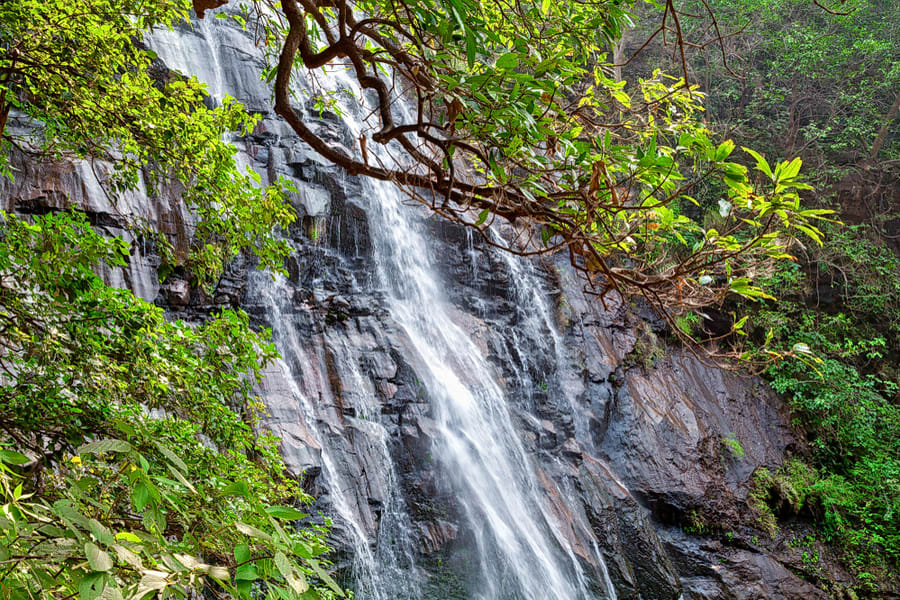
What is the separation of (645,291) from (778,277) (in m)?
11.6

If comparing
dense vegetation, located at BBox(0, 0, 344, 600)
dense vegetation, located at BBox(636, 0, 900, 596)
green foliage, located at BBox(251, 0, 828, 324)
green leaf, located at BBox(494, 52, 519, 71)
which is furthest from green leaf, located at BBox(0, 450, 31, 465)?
dense vegetation, located at BBox(636, 0, 900, 596)

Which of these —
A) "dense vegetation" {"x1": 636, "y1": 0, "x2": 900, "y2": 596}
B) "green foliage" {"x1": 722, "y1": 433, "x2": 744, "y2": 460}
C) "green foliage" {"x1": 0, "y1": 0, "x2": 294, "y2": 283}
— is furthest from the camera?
"green foliage" {"x1": 722, "y1": 433, "x2": 744, "y2": 460}

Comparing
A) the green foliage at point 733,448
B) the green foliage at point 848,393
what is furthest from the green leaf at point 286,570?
the green foliage at point 733,448

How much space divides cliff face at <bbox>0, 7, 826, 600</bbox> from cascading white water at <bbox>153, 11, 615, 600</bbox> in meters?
0.03

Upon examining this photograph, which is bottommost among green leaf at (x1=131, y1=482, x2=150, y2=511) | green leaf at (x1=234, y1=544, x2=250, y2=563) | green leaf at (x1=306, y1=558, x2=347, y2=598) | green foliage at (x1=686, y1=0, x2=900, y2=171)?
green leaf at (x1=306, y1=558, x2=347, y2=598)

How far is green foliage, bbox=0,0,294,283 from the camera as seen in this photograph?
114 inches

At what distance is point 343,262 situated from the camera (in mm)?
8547

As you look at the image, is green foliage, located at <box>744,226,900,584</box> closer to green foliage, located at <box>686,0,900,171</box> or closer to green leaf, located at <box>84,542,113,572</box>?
green foliage, located at <box>686,0,900,171</box>

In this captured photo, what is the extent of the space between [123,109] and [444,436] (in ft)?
18.6

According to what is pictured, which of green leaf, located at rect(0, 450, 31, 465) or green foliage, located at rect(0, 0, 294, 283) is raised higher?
green foliage, located at rect(0, 0, 294, 283)

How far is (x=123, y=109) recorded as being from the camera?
3131mm

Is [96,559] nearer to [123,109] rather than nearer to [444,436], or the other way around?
[123,109]

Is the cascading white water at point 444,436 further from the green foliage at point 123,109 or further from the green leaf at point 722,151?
the green leaf at point 722,151

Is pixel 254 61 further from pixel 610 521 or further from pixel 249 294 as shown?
pixel 610 521
